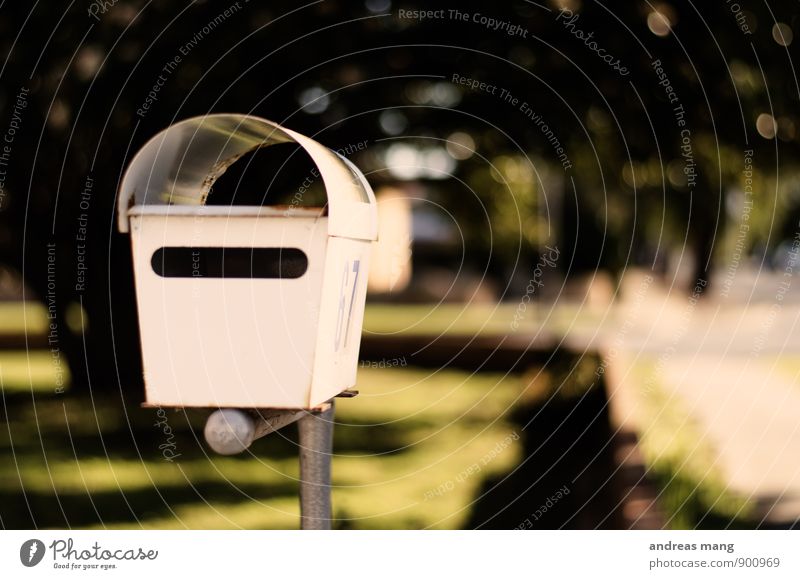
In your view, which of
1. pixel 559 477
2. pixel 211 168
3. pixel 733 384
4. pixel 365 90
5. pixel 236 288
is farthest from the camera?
pixel 733 384

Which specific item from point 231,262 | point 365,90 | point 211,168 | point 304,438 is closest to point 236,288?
point 231,262

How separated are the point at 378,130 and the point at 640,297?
65.6ft

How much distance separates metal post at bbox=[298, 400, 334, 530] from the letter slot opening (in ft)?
1.30

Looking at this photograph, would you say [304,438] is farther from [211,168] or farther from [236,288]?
[211,168]

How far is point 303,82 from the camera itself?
967cm

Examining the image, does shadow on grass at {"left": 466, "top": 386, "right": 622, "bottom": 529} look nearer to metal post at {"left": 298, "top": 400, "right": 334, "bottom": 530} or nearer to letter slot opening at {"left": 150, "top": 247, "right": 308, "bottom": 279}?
metal post at {"left": 298, "top": 400, "right": 334, "bottom": 530}

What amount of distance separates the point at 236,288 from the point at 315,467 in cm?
53

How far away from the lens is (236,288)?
9.11 ft

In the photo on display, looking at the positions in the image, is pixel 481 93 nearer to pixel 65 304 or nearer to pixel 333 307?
pixel 65 304

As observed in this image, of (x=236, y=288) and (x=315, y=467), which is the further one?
(x=315, y=467)

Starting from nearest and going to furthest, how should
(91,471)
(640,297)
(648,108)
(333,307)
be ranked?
(333,307)
(648,108)
(91,471)
(640,297)

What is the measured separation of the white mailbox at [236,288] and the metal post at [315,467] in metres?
0.08

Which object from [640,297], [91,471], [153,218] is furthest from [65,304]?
[640,297]

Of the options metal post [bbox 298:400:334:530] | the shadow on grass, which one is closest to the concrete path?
the shadow on grass
